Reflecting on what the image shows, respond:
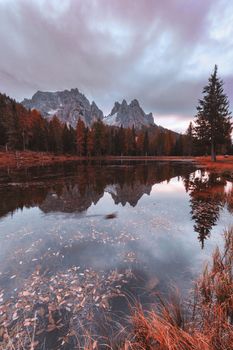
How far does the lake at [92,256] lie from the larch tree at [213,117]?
90.7 feet

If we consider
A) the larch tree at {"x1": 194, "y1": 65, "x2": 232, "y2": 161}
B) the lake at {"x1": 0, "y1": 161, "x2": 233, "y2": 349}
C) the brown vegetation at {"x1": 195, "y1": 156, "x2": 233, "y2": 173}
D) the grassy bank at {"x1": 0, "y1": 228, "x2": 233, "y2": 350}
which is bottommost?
the lake at {"x1": 0, "y1": 161, "x2": 233, "y2": 349}

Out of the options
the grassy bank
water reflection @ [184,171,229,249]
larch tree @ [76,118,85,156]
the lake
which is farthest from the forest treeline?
the grassy bank

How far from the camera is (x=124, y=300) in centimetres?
488

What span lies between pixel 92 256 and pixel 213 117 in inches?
1553

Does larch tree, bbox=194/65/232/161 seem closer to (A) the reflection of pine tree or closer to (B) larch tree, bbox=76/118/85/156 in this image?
(A) the reflection of pine tree

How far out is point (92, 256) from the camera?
7133 mm

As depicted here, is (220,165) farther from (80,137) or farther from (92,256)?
(80,137)

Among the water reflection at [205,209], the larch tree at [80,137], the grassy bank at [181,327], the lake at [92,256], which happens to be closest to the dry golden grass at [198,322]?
the grassy bank at [181,327]

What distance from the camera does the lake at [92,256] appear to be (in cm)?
444

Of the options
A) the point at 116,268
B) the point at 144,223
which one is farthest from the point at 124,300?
the point at 144,223

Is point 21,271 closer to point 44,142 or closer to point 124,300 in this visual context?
point 124,300

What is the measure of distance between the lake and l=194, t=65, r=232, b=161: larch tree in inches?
1088

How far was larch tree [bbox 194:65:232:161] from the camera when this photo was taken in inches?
1467

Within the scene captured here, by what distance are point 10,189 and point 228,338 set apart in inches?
789
